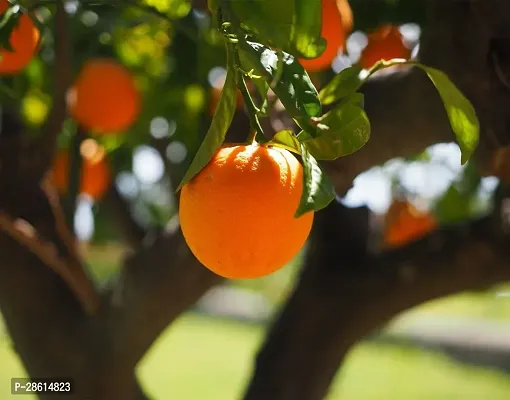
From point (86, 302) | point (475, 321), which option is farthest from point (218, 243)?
point (475, 321)

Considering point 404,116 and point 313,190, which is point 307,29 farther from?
point 404,116

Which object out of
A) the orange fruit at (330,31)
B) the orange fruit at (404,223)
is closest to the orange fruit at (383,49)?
the orange fruit at (330,31)

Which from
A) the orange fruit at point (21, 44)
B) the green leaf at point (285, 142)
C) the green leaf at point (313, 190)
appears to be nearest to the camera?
the green leaf at point (313, 190)

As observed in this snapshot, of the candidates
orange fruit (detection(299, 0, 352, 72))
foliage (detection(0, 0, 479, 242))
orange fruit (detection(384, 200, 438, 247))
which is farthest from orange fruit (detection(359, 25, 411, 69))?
orange fruit (detection(384, 200, 438, 247))

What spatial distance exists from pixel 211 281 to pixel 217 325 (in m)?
3.89

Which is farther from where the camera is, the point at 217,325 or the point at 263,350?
the point at 217,325

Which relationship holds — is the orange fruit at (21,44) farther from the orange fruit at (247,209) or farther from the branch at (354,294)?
the branch at (354,294)

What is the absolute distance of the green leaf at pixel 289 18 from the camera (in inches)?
13.8

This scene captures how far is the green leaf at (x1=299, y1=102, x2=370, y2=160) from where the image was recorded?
0.36 m

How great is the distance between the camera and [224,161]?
1.27ft

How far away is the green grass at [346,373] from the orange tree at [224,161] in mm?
1646

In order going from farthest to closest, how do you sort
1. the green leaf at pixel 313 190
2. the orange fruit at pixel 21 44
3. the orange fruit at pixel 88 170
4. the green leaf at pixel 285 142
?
the orange fruit at pixel 88 170
the orange fruit at pixel 21 44
the green leaf at pixel 285 142
the green leaf at pixel 313 190

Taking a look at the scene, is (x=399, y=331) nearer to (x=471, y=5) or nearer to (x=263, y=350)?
(x=263, y=350)

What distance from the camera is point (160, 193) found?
1733 millimetres
